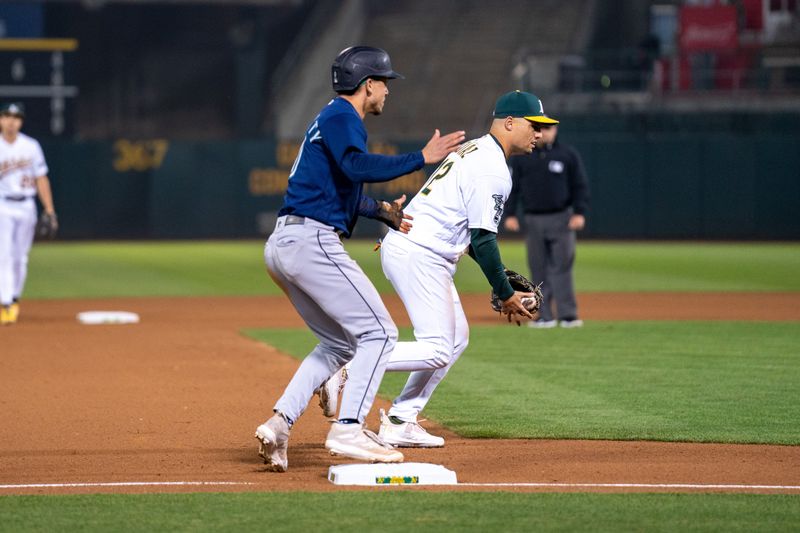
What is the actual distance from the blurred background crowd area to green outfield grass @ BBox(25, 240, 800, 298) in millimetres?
1189

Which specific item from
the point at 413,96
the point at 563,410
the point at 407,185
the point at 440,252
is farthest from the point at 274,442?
the point at 413,96

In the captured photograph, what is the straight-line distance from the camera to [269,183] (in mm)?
30859

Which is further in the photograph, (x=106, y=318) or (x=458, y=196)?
(x=106, y=318)

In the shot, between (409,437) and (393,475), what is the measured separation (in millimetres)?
1055

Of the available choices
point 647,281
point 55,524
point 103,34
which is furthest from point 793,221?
point 55,524

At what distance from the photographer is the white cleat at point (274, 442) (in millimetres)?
6320

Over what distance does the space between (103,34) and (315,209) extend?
30381 millimetres

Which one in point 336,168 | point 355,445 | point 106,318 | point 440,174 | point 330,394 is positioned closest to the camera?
point 336,168

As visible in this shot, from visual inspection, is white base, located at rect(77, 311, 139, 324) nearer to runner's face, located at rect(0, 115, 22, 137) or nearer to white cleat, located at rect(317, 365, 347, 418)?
runner's face, located at rect(0, 115, 22, 137)

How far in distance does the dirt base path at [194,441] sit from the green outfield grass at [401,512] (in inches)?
10.3

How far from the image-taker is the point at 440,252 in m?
7.11

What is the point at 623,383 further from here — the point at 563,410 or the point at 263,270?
the point at 263,270

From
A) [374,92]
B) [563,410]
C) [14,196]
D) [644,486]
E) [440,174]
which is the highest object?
[374,92]

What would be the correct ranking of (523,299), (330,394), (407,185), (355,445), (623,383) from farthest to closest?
(407,185) < (623,383) < (330,394) < (523,299) < (355,445)
